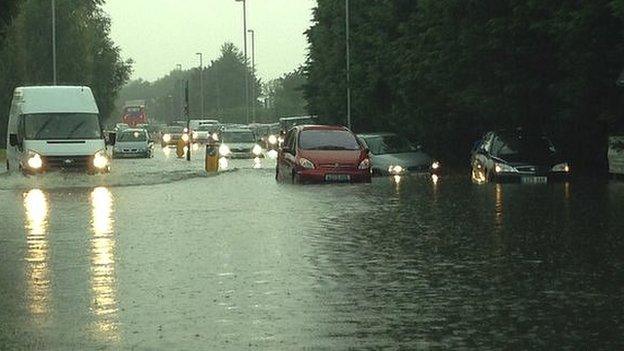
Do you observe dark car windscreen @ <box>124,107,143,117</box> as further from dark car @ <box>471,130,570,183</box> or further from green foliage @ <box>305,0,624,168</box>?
dark car @ <box>471,130,570,183</box>

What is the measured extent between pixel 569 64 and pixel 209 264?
2208 centimetres

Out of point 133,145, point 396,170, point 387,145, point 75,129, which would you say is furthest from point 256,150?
point 75,129

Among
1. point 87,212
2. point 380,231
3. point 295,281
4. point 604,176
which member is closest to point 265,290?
point 295,281

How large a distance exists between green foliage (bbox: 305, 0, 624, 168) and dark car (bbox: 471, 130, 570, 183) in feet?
4.48

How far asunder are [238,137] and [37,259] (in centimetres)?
5452

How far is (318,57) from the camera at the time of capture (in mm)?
78125

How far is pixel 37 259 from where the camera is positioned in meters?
15.7

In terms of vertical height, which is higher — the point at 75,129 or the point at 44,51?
the point at 44,51

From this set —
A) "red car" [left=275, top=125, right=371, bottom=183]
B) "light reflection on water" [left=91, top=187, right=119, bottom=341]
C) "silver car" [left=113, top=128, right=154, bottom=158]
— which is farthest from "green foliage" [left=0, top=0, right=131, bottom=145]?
"light reflection on water" [left=91, top=187, right=119, bottom=341]

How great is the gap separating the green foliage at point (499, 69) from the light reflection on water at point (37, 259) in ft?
45.2

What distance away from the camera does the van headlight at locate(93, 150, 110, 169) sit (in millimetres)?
37344

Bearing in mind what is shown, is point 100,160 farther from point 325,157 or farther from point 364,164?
point 364,164

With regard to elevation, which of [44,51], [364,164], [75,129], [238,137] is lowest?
[364,164]

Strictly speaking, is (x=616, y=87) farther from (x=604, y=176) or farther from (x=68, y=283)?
(x=68, y=283)
